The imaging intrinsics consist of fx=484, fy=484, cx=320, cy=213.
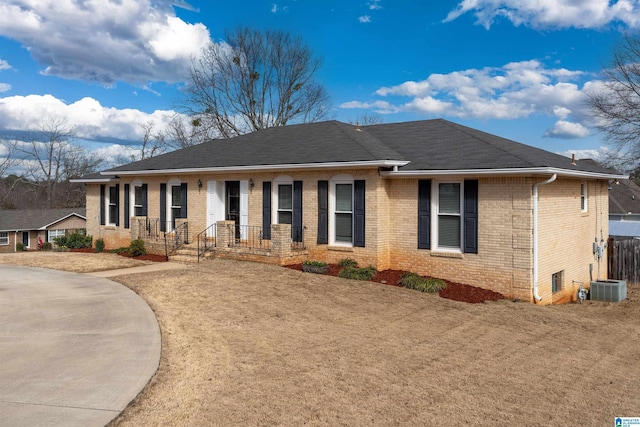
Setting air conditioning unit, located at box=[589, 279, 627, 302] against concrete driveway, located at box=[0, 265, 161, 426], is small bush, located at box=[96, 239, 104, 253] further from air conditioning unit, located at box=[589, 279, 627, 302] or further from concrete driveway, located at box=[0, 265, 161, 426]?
air conditioning unit, located at box=[589, 279, 627, 302]

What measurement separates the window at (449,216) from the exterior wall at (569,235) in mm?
2022

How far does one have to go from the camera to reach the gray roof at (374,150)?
1320cm

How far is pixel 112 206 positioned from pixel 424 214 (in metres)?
15.0

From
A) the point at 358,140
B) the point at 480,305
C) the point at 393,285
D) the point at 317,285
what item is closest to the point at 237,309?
the point at 317,285

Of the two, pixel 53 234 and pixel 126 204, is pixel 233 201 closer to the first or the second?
pixel 126 204

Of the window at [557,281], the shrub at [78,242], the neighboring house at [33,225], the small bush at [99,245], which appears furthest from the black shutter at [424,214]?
the neighboring house at [33,225]

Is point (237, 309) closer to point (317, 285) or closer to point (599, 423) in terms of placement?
point (317, 285)

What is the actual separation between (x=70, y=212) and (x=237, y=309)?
41.8 m

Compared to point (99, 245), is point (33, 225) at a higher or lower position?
higher

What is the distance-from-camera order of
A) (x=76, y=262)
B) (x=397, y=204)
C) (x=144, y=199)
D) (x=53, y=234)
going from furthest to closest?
(x=53, y=234) → (x=144, y=199) → (x=76, y=262) → (x=397, y=204)

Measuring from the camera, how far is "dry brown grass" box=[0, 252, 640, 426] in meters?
5.24

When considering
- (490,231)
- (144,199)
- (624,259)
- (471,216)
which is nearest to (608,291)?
(624,259)

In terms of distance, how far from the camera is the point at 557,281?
542 inches

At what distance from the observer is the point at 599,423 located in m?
5.23
